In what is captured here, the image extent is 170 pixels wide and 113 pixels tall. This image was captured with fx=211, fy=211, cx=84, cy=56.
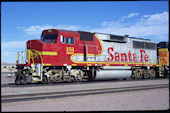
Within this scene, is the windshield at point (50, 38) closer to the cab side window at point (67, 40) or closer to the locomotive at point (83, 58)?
the locomotive at point (83, 58)

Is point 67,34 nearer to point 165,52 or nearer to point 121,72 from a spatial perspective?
point 121,72

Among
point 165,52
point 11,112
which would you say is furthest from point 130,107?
point 165,52

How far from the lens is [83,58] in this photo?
17547 mm

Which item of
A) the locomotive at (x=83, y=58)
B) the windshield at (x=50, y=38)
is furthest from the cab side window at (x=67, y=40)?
the windshield at (x=50, y=38)

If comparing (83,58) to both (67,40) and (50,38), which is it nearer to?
(67,40)

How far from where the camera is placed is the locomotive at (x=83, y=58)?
51.1 feet

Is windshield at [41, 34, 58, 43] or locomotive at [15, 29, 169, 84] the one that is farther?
windshield at [41, 34, 58, 43]

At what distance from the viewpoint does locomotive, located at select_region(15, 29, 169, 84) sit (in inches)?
613

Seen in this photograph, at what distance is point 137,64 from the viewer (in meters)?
21.2

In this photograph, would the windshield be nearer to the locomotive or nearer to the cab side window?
the locomotive

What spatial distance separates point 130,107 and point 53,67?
9.54 metres

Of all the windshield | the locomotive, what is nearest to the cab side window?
the locomotive

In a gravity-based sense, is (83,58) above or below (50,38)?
below

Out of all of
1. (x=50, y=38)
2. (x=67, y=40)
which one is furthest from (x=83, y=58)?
(x=50, y=38)
